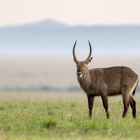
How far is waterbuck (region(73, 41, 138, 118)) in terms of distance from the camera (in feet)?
65.0

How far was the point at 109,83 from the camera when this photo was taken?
790 inches

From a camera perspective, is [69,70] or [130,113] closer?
[130,113]

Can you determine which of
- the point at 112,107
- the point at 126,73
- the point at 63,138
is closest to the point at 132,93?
the point at 126,73

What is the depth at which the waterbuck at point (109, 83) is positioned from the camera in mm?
19797

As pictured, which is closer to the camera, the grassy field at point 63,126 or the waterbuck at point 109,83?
the grassy field at point 63,126

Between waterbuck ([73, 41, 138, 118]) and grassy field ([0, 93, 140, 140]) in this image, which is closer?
grassy field ([0, 93, 140, 140])

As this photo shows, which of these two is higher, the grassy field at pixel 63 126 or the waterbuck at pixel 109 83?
the waterbuck at pixel 109 83

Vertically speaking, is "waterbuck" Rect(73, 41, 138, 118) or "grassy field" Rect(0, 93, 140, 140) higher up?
"waterbuck" Rect(73, 41, 138, 118)

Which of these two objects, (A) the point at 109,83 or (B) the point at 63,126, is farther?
(A) the point at 109,83

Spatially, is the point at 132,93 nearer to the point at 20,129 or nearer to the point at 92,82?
the point at 92,82

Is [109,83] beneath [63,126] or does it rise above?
above

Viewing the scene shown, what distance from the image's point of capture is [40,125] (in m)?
17.2

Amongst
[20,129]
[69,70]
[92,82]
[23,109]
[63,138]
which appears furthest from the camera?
[69,70]

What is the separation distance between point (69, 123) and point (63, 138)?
1993mm
